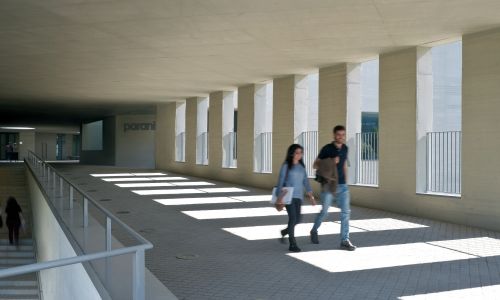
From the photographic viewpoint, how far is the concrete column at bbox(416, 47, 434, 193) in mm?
11266

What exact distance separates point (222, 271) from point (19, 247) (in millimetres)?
16854

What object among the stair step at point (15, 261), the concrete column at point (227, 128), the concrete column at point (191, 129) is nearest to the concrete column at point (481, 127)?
the concrete column at point (227, 128)

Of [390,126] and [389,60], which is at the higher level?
[389,60]

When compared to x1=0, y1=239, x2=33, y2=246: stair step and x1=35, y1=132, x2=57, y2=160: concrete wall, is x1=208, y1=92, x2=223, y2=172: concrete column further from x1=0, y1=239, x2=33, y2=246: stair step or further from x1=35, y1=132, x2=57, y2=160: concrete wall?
x1=35, y1=132, x2=57, y2=160: concrete wall

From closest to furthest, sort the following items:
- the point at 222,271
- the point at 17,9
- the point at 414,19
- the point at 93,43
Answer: the point at 222,271 < the point at 17,9 < the point at 414,19 < the point at 93,43

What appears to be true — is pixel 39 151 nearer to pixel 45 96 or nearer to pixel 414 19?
Result: pixel 45 96

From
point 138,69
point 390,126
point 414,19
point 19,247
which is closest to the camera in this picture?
point 414,19

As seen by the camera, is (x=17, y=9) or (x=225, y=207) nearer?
(x=17, y=9)

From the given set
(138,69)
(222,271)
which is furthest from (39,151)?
(222,271)

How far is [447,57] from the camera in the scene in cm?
2717

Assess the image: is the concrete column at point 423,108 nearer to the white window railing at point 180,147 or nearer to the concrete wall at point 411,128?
the concrete wall at point 411,128

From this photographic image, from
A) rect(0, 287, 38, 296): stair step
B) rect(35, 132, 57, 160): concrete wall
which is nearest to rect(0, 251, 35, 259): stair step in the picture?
rect(0, 287, 38, 296): stair step

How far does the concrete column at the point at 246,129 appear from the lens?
726 inches

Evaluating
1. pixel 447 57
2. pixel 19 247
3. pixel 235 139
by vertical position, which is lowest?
pixel 19 247
